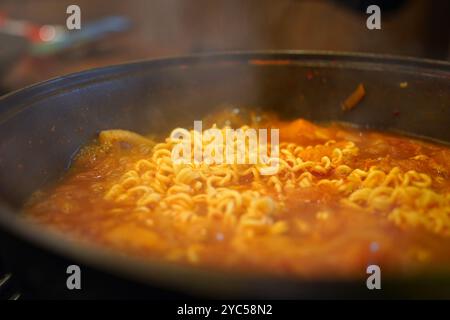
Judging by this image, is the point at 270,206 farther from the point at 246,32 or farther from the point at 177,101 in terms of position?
the point at 246,32

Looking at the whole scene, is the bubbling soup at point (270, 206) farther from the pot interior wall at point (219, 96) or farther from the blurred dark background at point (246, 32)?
the blurred dark background at point (246, 32)

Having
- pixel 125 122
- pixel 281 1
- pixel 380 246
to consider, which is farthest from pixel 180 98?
pixel 281 1

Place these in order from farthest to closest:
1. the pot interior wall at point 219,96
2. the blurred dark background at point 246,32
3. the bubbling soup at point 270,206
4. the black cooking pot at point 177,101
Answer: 1. the blurred dark background at point 246,32
2. the pot interior wall at point 219,96
3. the black cooking pot at point 177,101
4. the bubbling soup at point 270,206

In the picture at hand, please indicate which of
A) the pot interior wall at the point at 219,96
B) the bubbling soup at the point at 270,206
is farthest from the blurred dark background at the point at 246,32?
the bubbling soup at the point at 270,206

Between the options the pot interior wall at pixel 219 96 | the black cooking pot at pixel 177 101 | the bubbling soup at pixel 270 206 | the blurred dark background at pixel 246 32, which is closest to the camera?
the bubbling soup at pixel 270 206

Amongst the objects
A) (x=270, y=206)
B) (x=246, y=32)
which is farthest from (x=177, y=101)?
(x=246, y=32)

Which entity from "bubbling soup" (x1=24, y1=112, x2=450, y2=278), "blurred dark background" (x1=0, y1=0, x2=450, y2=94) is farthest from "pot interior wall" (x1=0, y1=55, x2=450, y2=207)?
"blurred dark background" (x1=0, y1=0, x2=450, y2=94)

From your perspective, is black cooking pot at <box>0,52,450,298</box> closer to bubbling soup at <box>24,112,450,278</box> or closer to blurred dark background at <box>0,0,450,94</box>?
bubbling soup at <box>24,112,450,278</box>
